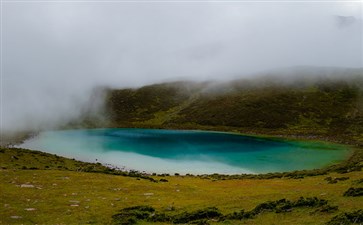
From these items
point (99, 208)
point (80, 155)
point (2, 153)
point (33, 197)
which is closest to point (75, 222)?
point (99, 208)

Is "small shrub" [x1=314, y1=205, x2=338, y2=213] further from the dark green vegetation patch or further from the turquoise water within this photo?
the turquoise water

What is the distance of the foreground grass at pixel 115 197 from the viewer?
2888 centimetres

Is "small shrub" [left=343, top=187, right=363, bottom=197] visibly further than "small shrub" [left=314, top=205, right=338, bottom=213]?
Yes

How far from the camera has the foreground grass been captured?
1137 inches

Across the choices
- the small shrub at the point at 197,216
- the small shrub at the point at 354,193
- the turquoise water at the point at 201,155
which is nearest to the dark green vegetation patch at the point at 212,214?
the small shrub at the point at 197,216

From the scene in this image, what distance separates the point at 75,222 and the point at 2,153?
155 ft

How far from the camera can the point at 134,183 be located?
163ft

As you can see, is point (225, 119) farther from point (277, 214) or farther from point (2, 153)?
point (277, 214)

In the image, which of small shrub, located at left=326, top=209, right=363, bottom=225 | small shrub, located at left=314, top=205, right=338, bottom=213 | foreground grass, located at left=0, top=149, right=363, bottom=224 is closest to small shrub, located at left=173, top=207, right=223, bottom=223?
foreground grass, located at left=0, top=149, right=363, bottom=224

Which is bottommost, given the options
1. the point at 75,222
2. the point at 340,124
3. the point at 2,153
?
the point at 75,222

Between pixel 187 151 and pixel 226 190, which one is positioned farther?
pixel 187 151

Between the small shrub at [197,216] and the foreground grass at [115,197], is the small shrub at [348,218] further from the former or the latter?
the small shrub at [197,216]

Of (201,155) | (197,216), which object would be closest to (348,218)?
(197,216)

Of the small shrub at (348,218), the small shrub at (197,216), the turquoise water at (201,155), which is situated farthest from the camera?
the turquoise water at (201,155)
